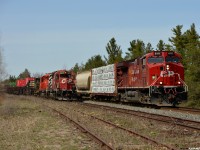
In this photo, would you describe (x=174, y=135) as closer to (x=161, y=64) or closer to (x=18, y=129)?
A: (x=18, y=129)

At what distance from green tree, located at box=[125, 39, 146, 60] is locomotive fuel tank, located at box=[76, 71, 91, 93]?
66.7 ft

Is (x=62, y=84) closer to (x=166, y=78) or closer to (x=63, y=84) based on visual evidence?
(x=63, y=84)

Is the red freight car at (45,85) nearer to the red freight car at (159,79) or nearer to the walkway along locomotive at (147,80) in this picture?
the walkway along locomotive at (147,80)

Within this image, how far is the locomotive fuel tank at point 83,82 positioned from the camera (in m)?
37.5

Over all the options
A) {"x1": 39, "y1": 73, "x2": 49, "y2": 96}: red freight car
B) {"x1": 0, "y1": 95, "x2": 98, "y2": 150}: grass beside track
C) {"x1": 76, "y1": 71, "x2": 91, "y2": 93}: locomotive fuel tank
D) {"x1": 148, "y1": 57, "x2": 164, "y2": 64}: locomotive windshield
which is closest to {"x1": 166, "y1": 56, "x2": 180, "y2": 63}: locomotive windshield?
{"x1": 148, "y1": 57, "x2": 164, "y2": 64}: locomotive windshield

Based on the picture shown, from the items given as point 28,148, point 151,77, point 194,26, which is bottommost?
point 28,148

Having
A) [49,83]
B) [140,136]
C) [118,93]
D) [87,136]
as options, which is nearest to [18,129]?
[87,136]

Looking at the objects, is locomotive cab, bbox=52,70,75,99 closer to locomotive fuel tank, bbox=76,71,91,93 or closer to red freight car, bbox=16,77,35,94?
locomotive fuel tank, bbox=76,71,91,93

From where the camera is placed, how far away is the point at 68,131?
12.5 meters

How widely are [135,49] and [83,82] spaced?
79.9ft

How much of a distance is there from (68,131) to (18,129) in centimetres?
194

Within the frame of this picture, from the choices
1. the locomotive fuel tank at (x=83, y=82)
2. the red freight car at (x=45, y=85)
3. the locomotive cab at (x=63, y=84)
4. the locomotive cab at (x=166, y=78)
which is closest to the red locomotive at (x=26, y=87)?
the red freight car at (x=45, y=85)

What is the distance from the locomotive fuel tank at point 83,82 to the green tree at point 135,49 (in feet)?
66.7

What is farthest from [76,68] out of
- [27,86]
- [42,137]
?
[42,137]
